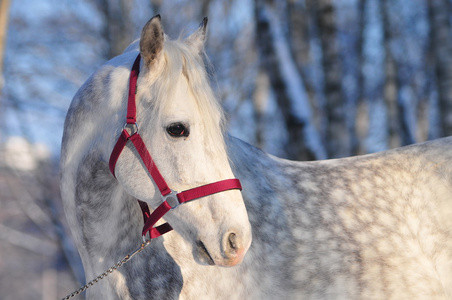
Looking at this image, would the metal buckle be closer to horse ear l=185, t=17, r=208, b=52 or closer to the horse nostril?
the horse nostril

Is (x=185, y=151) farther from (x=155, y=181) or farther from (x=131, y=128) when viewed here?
(x=131, y=128)

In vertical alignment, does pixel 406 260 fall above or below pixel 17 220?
below

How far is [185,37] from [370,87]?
1213 centimetres

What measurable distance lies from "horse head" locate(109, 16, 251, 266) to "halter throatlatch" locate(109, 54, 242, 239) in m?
0.03

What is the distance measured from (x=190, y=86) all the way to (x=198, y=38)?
626 millimetres

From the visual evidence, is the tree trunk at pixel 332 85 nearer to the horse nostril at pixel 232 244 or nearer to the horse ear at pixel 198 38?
the horse ear at pixel 198 38

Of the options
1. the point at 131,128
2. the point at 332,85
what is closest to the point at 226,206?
the point at 131,128

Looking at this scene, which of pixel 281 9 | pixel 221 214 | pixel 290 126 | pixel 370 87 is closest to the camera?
pixel 221 214

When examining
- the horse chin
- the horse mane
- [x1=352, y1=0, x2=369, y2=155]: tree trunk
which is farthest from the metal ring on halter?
[x1=352, y1=0, x2=369, y2=155]: tree trunk

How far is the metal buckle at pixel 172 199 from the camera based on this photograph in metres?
2.30

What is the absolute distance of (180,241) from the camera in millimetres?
2705

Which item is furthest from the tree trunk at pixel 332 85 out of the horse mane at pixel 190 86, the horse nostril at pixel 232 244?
the horse nostril at pixel 232 244

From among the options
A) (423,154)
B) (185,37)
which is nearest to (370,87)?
(423,154)

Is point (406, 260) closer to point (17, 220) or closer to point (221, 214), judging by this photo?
point (221, 214)
